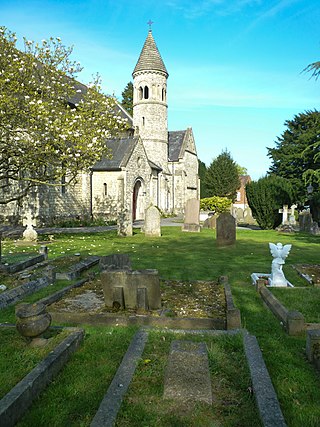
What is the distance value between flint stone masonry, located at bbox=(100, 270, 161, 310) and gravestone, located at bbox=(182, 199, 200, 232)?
1583 cm

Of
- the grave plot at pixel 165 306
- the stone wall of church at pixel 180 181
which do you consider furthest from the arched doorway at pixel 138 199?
the grave plot at pixel 165 306

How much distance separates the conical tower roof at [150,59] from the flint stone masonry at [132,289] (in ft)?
113

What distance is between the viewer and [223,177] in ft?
164

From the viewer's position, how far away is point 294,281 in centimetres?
919

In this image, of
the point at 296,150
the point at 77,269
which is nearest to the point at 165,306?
the point at 77,269

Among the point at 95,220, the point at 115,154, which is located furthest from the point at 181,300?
the point at 115,154

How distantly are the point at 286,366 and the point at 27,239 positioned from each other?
13578 mm

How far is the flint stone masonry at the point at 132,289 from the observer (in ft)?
20.6

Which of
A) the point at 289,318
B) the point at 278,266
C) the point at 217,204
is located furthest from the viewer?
the point at 217,204

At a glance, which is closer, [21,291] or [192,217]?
[21,291]

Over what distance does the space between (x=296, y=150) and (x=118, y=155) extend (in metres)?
18.3

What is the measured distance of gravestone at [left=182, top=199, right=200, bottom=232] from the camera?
2216 centimetres

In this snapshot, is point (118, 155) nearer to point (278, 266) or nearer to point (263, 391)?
point (278, 266)

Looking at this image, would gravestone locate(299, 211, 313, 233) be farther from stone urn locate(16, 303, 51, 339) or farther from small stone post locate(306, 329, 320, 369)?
stone urn locate(16, 303, 51, 339)
